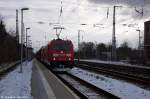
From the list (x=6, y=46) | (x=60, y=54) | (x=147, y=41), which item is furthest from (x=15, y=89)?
(x=147, y=41)

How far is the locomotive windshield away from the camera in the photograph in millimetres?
40466

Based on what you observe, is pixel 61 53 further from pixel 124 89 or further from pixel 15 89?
pixel 15 89

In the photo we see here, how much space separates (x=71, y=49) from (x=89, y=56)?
329ft

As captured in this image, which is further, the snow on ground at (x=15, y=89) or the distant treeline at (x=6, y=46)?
the distant treeline at (x=6, y=46)

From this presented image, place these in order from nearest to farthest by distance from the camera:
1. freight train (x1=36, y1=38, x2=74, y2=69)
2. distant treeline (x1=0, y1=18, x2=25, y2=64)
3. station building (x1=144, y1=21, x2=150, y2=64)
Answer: freight train (x1=36, y1=38, x2=74, y2=69)
distant treeline (x1=0, y1=18, x2=25, y2=64)
station building (x1=144, y1=21, x2=150, y2=64)

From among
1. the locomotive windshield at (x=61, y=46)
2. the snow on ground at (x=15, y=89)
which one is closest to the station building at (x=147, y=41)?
the locomotive windshield at (x=61, y=46)

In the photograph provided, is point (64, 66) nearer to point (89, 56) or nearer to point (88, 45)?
point (89, 56)

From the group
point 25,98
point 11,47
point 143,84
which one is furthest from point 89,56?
point 25,98

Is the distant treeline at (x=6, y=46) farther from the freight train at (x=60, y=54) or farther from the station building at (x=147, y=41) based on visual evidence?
the station building at (x=147, y=41)

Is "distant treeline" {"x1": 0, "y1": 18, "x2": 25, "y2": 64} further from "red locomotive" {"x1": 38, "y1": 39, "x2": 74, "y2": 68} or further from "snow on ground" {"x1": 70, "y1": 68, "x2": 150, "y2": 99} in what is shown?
"snow on ground" {"x1": 70, "y1": 68, "x2": 150, "y2": 99}

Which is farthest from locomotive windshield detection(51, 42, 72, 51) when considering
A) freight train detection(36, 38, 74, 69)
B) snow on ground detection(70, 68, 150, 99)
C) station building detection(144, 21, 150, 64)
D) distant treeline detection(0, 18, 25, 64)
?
station building detection(144, 21, 150, 64)

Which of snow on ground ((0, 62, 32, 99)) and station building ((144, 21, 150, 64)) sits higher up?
station building ((144, 21, 150, 64))

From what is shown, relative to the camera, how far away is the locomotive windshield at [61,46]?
40.5 meters

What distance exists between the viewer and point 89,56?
141 meters
